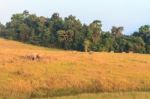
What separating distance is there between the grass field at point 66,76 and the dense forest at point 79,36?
23293 mm

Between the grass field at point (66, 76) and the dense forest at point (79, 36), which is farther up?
the dense forest at point (79, 36)

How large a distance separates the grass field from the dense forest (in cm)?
2329

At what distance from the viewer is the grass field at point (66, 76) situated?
22078mm

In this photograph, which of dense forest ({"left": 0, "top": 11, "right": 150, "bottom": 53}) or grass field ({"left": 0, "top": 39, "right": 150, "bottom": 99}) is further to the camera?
dense forest ({"left": 0, "top": 11, "right": 150, "bottom": 53})

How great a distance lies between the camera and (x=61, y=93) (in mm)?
22016

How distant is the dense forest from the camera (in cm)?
5303

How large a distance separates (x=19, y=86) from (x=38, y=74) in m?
2.48

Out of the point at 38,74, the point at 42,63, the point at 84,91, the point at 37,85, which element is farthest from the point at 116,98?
the point at 42,63

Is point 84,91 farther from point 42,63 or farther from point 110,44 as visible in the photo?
point 110,44

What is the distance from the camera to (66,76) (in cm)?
2416

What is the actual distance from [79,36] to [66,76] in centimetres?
3045

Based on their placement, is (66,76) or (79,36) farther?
(79,36)

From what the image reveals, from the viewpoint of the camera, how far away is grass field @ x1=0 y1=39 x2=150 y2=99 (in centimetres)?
2208

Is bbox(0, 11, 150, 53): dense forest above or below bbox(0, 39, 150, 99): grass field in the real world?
above
